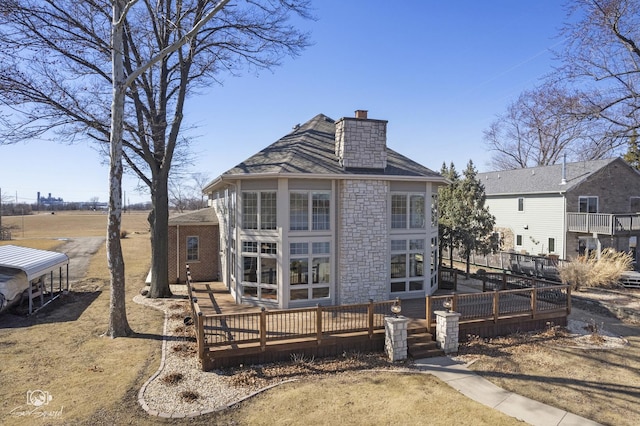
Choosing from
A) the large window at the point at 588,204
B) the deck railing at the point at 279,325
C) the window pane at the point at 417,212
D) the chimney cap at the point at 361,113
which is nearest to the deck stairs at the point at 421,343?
the deck railing at the point at 279,325

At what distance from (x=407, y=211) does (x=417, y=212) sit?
518 millimetres

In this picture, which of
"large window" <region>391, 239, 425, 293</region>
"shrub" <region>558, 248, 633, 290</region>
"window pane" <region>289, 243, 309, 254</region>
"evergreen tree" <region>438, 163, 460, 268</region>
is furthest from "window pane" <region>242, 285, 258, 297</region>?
"shrub" <region>558, 248, 633, 290</region>

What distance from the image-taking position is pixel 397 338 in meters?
9.29

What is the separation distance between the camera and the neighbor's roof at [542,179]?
79.5 feet

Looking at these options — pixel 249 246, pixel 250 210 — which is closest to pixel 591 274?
pixel 249 246

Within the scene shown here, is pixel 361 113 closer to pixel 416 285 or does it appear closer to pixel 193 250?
pixel 416 285

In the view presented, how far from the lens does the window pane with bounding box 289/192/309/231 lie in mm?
11977

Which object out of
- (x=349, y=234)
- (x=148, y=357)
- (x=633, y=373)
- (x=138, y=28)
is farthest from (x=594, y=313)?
(x=138, y=28)

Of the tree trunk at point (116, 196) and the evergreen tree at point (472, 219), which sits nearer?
the tree trunk at point (116, 196)

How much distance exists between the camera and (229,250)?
570 inches

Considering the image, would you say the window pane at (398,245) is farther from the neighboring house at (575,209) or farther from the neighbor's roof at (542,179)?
the neighbor's roof at (542,179)

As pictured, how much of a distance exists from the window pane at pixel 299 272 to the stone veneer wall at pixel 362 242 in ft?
3.67

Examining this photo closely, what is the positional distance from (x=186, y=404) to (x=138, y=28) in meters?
13.7

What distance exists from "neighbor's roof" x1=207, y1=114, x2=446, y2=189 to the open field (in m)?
5.78
